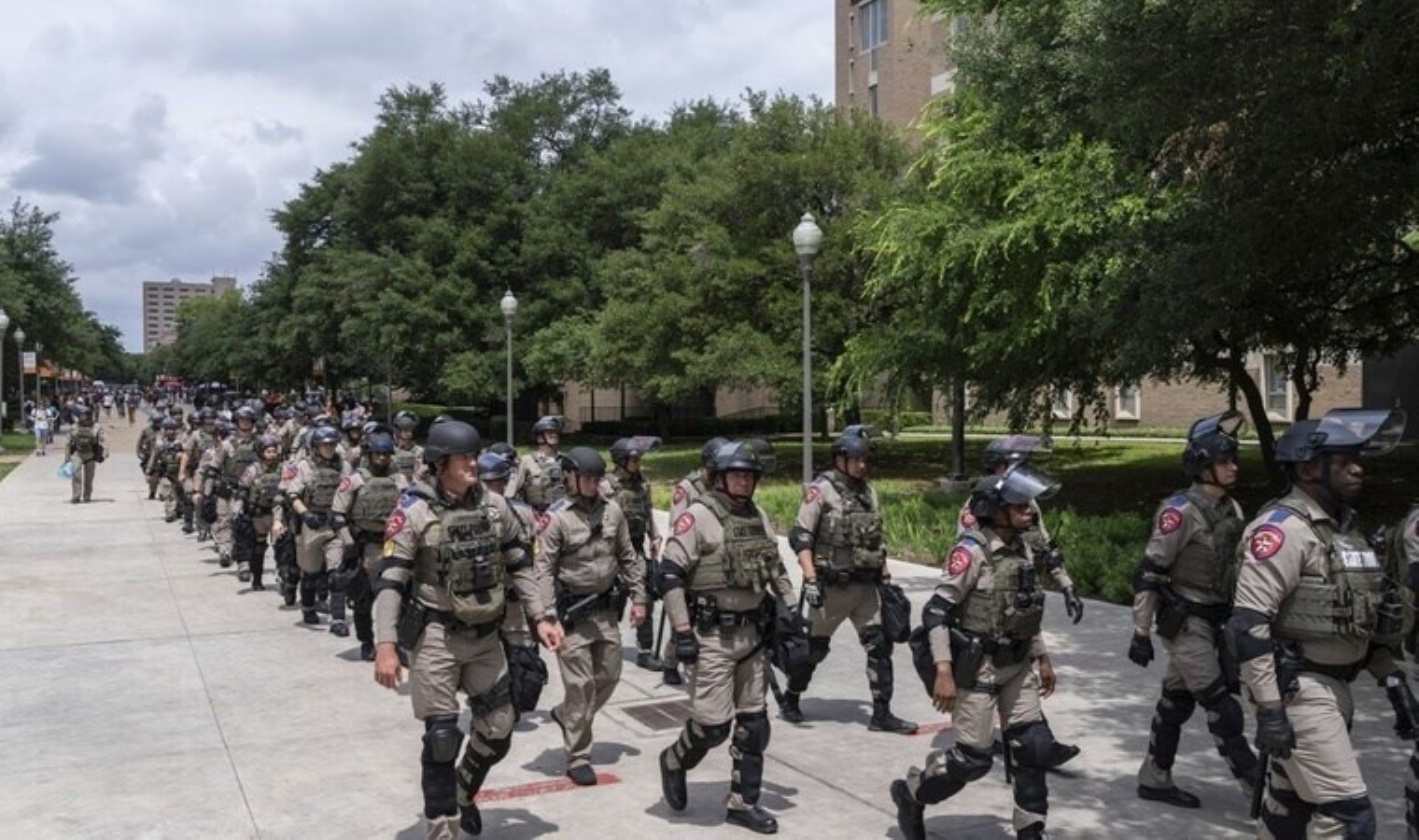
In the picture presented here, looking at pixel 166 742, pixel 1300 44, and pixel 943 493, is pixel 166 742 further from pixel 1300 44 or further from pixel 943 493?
pixel 943 493

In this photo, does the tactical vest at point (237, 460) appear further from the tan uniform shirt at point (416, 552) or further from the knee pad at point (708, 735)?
the knee pad at point (708, 735)

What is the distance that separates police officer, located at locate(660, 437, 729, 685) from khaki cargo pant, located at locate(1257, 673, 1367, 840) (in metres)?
2.89

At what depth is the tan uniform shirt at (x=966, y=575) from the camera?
17.4 feet

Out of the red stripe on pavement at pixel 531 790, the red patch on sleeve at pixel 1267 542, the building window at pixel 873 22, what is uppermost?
the building window at pixel 873 22

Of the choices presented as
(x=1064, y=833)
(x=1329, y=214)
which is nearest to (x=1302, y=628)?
(x=1064, y=833)

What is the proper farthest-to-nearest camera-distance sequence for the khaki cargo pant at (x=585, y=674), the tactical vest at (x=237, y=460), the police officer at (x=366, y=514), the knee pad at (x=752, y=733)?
1. the tactical vest at (x=237, y=460)
2. the police officer at (x=366, y=514)
3. the khaki cargo pant at (x=585, y=674)
4. the knee pad at (x=752, y=733)

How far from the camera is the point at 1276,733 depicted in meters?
4.45

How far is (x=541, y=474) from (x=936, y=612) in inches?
263

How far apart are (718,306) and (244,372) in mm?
53015

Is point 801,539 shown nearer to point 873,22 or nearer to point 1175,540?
point 1175,540

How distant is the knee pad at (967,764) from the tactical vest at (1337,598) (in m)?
1.35

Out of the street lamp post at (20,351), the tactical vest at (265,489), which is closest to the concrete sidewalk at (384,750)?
the tactical vest at (265,489)

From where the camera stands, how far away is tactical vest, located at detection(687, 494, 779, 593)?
6207 mm

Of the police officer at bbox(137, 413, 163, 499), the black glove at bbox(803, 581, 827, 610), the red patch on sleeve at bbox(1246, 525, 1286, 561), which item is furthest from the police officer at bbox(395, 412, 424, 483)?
the red patch on sleeve at bbox(1246, 525, 1286, 561)
